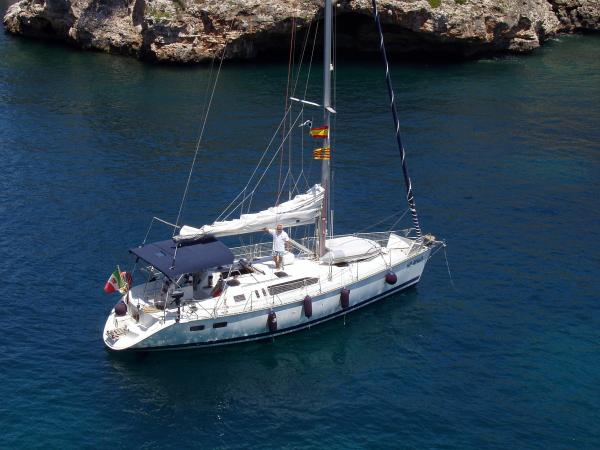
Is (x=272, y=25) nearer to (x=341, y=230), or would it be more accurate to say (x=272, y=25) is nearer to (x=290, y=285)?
(x=341, y=230)

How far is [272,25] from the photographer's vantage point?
3952 inches

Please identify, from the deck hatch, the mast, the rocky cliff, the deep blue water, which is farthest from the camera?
the rocky cliff

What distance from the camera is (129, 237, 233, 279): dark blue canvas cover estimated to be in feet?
149

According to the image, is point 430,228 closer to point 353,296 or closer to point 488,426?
point 353,296

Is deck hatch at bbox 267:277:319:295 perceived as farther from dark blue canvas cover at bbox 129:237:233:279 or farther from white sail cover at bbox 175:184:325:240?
white sail cover at bbox 175:184:325:240

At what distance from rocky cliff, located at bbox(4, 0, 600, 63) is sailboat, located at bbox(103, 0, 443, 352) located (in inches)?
2105

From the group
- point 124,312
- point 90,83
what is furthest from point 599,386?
point 90,83

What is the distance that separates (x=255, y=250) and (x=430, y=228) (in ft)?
49.0

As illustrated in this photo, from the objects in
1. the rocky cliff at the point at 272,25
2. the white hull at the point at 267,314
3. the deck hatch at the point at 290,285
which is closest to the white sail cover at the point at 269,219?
the white hull at the point at 267,314

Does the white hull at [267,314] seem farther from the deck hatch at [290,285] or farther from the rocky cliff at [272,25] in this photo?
the rocky cliff at [272,25]

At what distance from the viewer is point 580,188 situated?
68188 millimetres

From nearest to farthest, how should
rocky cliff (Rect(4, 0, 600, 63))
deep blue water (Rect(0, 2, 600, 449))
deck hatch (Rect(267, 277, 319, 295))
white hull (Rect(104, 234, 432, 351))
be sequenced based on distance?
deep blue water (Rect(0, 2, 600, 449)) → white hull (Rect(104, 234, 432, 351)) → deck hatch (Rect(267, 277, 319, 295)) → rocky cliff (Rect(4, 0, 600, 63))

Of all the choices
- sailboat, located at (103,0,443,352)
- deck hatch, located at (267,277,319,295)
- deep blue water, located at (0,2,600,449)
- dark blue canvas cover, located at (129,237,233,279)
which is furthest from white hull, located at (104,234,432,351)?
dark blue canvas cover, located at (129,237,233,279)

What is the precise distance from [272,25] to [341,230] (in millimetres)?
47004
